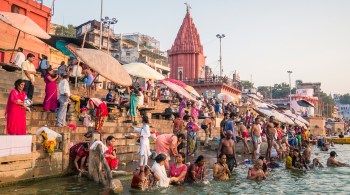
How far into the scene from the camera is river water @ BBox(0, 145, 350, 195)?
24.2 feet

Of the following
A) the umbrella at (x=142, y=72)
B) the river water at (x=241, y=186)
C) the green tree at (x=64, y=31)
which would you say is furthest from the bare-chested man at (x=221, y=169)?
the green tree at (x=64, y=31)

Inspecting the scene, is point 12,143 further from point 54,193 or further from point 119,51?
point 119,51

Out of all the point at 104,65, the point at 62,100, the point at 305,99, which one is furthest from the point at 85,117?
the point at 305,99

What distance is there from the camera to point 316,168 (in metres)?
13.0

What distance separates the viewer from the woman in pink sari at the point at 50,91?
9.80 meters

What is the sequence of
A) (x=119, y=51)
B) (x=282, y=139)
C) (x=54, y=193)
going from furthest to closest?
(x=119, y=51) → (x=282, y=139) → (x=54, y=193)

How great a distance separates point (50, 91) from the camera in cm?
993

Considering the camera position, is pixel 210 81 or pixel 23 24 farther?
pixel 210 81

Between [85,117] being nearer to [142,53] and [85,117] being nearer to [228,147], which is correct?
[228,147]

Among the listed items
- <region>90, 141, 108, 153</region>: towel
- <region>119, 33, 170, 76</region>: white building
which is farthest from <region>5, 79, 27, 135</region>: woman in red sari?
<region>119, 33, 170, 76</region>: white building

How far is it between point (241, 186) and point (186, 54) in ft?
135

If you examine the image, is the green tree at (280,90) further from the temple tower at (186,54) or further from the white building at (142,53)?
the temple tower at (186,54)

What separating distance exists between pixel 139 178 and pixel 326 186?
550 cm

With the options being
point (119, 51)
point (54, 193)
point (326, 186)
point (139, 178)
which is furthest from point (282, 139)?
point (119, 51)
